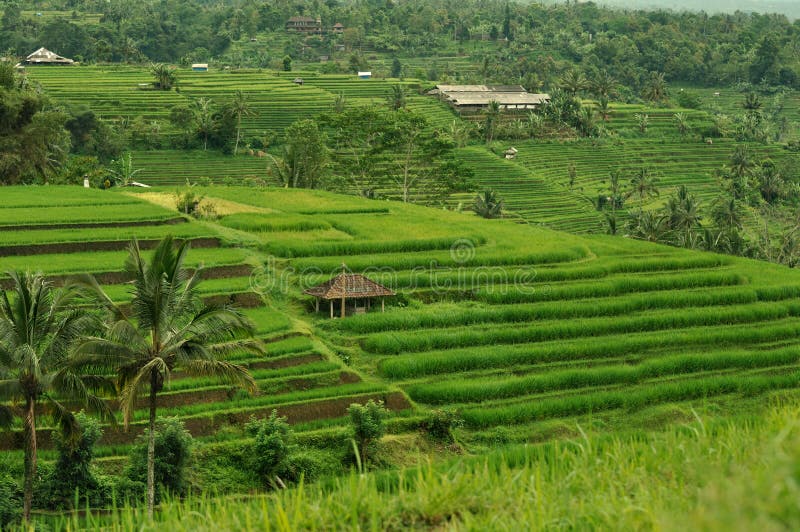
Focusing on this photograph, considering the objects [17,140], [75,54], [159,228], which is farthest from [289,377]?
[75,54]

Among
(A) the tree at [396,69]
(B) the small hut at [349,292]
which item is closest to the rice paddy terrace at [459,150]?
(A) the tree at [396,69]

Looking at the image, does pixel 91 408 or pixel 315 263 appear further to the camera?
pixel 315 263

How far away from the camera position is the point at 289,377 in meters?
17.5

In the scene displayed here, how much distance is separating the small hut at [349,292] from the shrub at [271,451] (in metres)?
6.15

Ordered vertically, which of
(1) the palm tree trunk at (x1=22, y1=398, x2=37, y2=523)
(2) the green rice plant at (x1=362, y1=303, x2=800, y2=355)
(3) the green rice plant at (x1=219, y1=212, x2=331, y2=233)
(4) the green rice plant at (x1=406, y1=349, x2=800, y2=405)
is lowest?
(4) the green rice plant at (x1=406, y1=349, x2=800, y2=405)

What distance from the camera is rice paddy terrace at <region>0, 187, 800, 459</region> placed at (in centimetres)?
1748

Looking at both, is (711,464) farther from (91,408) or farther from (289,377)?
(289,377)

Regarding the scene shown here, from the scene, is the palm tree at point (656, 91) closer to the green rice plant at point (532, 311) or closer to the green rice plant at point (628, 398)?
the green rice plant at point (532, 311)

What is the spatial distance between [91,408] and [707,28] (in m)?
90.2

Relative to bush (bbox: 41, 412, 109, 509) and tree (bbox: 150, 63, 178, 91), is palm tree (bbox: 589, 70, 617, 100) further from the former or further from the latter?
bush (bbox: 41, 412, 109, 509)

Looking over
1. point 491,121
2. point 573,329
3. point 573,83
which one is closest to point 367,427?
point 573,329

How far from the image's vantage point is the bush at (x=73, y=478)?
43.4ft

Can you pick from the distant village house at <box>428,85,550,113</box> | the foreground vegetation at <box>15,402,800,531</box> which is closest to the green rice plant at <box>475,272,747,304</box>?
the foreground vegetation at <box>15,402,800,531</box>

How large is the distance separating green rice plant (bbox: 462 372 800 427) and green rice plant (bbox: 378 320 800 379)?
1.47 meters
